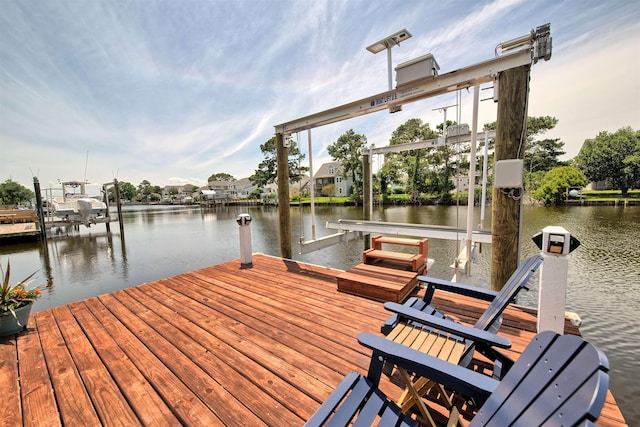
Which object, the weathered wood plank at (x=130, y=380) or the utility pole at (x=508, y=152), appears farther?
the utility pole at (x=508, y=152)

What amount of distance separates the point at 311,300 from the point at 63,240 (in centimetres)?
2325

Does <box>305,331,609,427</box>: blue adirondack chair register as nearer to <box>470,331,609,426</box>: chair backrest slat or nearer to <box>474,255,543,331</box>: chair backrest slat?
<box>470,331,609,426</box>: chair backrest slat

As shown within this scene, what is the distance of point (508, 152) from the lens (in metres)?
2.89

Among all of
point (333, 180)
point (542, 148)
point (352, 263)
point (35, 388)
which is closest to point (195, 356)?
point (35, 388)

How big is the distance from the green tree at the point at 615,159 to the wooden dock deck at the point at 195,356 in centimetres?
4111

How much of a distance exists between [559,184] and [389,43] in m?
31.1

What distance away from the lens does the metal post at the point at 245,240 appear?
17.2 feet

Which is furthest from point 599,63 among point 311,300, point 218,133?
point 218,133

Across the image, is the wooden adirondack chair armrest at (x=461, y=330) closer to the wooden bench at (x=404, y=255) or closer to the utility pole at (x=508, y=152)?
the utility pole at (x=508, y=152)

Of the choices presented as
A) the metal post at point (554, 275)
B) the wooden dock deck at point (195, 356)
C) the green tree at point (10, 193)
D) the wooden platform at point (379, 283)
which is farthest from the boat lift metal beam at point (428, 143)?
the green tree at point (10, 193)

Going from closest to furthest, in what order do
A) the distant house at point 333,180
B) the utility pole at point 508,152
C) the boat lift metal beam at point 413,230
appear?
1. the utility pole at point 508,152
2. the boat lift metal beam at point 413,230
3. the distant house at point 333,180

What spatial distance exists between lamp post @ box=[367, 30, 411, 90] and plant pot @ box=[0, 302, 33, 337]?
5606 millimetres

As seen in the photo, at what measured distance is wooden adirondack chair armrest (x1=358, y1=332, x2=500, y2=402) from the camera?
3.65ft

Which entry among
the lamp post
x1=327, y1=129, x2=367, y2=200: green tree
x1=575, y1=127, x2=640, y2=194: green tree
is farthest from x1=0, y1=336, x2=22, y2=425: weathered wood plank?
x1=575, y1=127, x2=640, y2=194: green tree
